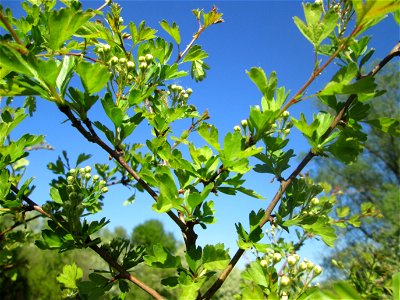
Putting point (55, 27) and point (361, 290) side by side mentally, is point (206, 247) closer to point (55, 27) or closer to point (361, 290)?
point (55, 27)

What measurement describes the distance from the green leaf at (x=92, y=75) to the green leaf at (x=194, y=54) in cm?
57

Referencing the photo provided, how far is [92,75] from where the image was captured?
3.11 ft

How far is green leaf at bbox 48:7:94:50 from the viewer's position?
0.92 meters

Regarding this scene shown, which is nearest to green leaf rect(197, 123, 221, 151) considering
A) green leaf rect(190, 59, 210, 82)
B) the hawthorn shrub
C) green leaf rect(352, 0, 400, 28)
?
the hawthorn shrub

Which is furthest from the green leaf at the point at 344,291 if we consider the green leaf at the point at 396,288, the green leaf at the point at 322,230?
the green leaf at the point at 322,230

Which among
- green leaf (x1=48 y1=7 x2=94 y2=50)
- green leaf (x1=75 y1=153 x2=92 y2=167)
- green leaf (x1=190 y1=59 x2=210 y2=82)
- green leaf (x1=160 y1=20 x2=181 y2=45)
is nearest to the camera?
green leaf (x1=48 y1=7 x2=94 y2=50)

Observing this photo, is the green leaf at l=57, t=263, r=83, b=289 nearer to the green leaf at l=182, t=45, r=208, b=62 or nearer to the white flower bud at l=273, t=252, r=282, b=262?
the white flower bud at l=273, t=252, r=282, b=262

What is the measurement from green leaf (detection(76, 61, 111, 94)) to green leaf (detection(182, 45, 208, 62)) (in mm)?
569

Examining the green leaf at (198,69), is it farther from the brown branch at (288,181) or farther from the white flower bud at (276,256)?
the white flower bud at (276,256)

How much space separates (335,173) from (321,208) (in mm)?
17649

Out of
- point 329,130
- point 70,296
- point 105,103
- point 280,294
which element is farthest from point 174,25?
point 70,296

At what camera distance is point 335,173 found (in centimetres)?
1762

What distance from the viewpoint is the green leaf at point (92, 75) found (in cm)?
93

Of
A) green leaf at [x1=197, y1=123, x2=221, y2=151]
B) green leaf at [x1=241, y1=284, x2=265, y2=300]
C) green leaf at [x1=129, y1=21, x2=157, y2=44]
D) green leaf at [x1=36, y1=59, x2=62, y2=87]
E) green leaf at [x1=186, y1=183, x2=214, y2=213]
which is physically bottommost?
green leaf at [x1=241, y1=284, x2=265, y2=300]
